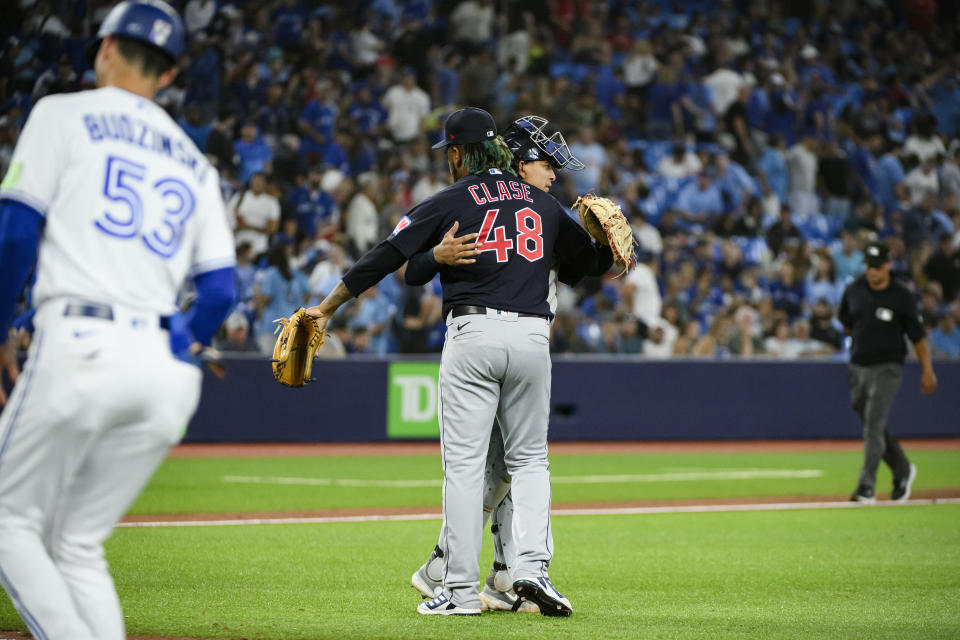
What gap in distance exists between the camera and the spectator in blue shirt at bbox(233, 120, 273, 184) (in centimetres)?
1866

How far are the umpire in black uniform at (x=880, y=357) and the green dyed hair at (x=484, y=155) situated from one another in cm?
665

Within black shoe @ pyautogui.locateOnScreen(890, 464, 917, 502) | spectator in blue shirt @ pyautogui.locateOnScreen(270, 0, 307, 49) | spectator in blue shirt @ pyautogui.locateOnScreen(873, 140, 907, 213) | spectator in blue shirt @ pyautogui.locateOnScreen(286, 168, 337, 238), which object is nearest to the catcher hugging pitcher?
black shoe @ pyautogui.locateOnScreen(890, 464, 917, 502)

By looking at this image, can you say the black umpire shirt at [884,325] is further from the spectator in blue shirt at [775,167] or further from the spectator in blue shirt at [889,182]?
the spectator in blue shirt at [889,182]

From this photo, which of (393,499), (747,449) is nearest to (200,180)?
(393,499)

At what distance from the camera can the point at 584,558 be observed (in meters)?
8.25

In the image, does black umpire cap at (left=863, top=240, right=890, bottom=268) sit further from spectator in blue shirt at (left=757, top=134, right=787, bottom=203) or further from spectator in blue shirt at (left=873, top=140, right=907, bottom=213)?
spectator in blue shirt at (left=873, top=140, right=907, bottom=213)

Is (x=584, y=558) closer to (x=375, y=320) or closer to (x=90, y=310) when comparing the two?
(x=90, y=310)

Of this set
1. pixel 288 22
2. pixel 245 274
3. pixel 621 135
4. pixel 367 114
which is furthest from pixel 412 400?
pixel 621 135

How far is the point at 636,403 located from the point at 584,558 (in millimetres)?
10523

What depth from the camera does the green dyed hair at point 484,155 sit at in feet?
20.4

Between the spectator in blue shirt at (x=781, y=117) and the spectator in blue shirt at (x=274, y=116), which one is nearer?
the spectator in blue shirt at (x=274, y=116)

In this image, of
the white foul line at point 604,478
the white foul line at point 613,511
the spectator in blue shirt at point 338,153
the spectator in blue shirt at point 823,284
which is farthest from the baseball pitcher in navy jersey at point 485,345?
the spectator in blue shirt at point 823,284

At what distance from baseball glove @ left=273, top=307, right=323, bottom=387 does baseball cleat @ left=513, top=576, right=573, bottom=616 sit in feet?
5.20

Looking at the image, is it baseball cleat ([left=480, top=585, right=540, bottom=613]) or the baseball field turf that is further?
baseball cleat ([left=480, top=585, right=540, bottom=613])
